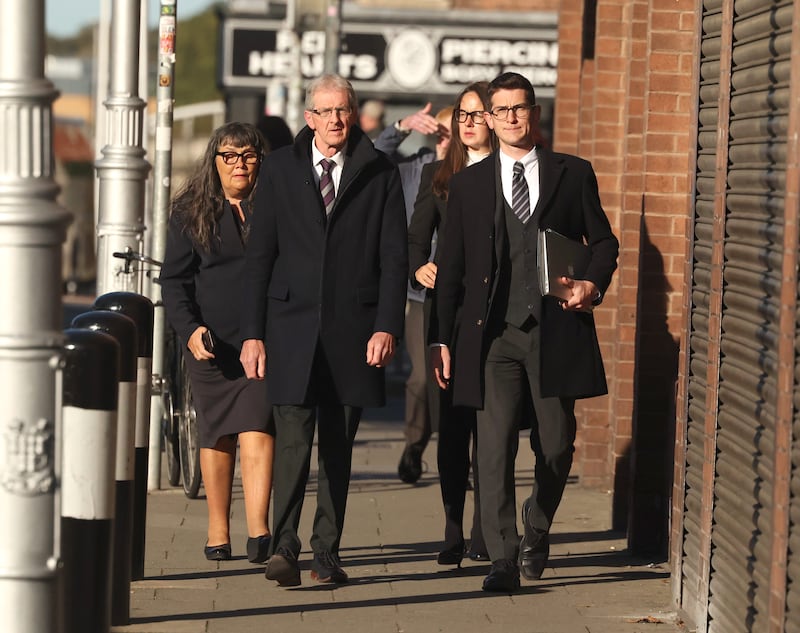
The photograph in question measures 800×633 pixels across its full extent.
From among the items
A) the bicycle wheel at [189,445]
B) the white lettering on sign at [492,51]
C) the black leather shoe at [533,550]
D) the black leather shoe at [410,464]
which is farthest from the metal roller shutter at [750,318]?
the white lettering on sign at [492,51]

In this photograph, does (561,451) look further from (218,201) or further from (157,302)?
(157,302)

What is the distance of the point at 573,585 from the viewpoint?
26.6 ft

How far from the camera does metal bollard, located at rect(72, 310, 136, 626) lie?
21.5 feet

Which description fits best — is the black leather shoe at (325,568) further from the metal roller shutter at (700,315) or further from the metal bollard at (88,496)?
the metal bollard at (88,496)

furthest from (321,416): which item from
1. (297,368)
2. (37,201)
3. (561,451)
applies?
(37,201)

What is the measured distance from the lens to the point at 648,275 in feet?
29.5

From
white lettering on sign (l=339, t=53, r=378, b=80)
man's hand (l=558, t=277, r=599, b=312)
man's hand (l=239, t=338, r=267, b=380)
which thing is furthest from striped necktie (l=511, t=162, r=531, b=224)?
white lettering on sign (l=339, t=53, r=378, b=80)

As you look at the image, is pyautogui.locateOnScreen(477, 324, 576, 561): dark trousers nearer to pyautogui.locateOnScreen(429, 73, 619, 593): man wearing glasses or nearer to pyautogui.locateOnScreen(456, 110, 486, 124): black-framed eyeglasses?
pyautogui.locateOnScreen(429, 73, 619, 593): man wearing glasses

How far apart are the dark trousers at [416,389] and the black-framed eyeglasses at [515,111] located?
3156mm

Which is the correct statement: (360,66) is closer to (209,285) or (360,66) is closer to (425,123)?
(425,123)

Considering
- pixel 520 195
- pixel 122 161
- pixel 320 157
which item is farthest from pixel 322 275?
pixel 122 161

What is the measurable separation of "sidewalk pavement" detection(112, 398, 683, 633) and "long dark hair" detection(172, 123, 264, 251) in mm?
1422

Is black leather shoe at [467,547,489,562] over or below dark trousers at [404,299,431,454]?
below

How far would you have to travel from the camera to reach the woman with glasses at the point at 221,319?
8352 millimetres
